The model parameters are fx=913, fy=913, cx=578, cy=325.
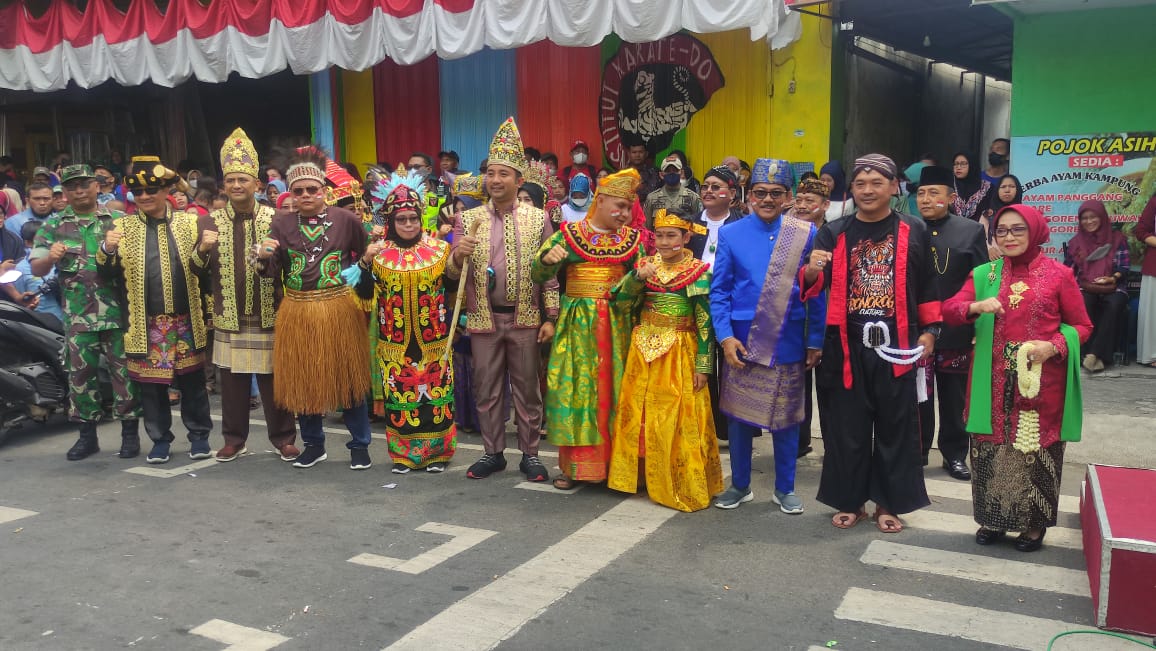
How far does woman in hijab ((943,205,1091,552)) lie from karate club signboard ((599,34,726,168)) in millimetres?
7593

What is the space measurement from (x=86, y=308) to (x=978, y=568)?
18.2 feet

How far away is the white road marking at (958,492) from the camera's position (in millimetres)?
4879

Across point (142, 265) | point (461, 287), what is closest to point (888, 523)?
point (461, 287)

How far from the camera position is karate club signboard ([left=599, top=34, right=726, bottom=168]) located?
1141cm

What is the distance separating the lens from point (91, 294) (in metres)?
6.04

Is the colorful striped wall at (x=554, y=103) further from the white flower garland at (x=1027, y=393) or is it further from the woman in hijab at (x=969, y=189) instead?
the white flower garland at (x=1027, y=393)

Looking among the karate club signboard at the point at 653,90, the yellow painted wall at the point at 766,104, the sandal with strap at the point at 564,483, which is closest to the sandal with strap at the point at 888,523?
the sandal with strap at the point at 564,483

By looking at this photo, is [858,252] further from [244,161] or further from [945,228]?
[244,161]

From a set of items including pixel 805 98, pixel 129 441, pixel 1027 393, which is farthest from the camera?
pixel 805 98

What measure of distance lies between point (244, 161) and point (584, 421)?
2.76 m

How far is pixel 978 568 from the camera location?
403 centimetres

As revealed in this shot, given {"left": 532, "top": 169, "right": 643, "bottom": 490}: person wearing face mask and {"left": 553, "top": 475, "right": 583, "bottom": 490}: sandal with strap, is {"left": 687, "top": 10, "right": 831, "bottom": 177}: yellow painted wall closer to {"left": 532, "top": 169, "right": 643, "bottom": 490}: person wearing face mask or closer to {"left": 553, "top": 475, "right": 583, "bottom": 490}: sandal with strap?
{"left": 532, "top": 169, "right": 643, "bottom": 490}: person wearing face mask

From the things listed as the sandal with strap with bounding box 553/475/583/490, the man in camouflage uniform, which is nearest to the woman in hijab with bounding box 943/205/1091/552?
the sandal with strap with bounding box 553/475/583/490

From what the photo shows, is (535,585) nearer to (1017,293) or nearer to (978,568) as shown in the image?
(978,568)
